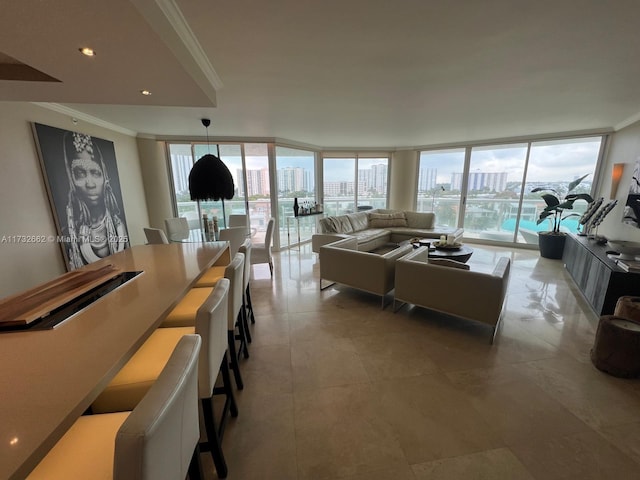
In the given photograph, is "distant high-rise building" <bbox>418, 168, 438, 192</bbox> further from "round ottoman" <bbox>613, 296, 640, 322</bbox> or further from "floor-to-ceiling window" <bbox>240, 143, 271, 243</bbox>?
"round ottoman" <bbox>613, 296, 640, 322</bbox>

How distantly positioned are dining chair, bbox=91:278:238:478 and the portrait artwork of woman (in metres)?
2.79

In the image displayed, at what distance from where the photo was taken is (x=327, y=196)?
722 cm

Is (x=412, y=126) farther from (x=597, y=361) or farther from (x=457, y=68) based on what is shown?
(x=597, y=361)

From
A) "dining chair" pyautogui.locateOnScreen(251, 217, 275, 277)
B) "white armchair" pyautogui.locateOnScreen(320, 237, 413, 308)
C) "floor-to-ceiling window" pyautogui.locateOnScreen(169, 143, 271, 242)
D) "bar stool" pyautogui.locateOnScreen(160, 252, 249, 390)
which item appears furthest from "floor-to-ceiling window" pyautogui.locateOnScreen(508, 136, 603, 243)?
"bar stool" pyautogui.locateOnScreen(160, 252, 249, 390)

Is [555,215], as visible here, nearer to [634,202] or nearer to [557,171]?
[557,171]

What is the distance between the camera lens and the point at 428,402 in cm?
185

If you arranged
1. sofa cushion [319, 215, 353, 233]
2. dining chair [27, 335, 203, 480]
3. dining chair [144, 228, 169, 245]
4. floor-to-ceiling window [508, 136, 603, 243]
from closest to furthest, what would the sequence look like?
dining chair [27, 335, 203, 480]
dining chair [144, 228, 169, 245]
floor-to-ceiling window [508, 136, 603, 243]
sofa cushion [319, 215, 353, 233]

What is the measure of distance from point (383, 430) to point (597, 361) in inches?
79.0

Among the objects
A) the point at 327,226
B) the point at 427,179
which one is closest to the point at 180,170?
the point at 327,226

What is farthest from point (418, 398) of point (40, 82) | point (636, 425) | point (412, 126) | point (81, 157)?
point (81, 157)

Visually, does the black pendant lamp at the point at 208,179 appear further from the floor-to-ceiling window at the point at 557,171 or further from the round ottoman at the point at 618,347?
the floor-to-ceiling window at the point at 557,171

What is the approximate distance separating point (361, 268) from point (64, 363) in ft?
9.09

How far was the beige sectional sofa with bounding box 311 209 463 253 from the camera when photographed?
530 centimetres

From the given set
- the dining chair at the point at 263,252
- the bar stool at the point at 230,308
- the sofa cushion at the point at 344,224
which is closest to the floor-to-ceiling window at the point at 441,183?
the sofa cushion at the point at 344,224
